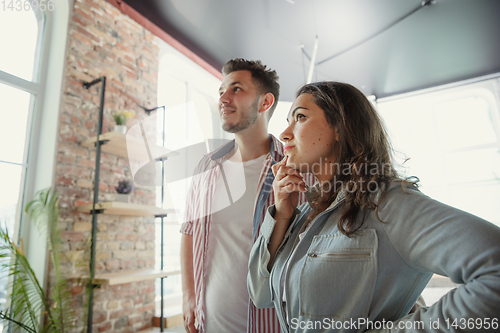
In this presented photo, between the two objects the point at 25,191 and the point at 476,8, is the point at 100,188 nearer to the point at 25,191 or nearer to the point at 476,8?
the point at 25,191

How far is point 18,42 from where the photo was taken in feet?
8.38

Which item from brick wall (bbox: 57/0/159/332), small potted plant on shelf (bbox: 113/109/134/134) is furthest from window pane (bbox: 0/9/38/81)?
small potted plant on shelf (bbox: 113/109/134/134)

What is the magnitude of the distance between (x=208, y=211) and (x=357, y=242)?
82cm

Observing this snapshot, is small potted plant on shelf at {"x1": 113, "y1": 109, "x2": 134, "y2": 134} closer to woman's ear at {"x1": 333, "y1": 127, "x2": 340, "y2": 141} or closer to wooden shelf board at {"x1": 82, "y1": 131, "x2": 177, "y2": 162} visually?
wooden shelf board at {"x1": 82, "y1": 131, "x2": 177, "y2": 162}

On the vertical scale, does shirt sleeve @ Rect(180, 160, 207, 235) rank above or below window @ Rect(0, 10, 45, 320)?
below

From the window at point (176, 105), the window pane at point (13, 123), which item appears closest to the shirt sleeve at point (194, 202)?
the window at point (176, 105)

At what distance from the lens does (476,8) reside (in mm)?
3559

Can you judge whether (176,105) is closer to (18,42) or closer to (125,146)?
(125,146)

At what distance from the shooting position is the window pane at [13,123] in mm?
2340

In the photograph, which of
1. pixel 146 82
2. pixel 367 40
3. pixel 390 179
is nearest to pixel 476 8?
pixel 367 40

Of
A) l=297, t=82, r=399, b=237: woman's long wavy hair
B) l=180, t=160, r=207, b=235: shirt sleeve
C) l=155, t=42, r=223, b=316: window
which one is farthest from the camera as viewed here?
l=155, t=42, r=223, b=316: window

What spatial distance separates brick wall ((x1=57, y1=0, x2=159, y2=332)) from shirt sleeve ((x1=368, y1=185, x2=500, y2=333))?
Result: 2.39 meters

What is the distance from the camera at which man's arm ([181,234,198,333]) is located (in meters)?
1.27

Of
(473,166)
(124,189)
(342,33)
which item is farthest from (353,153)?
(473,166)
